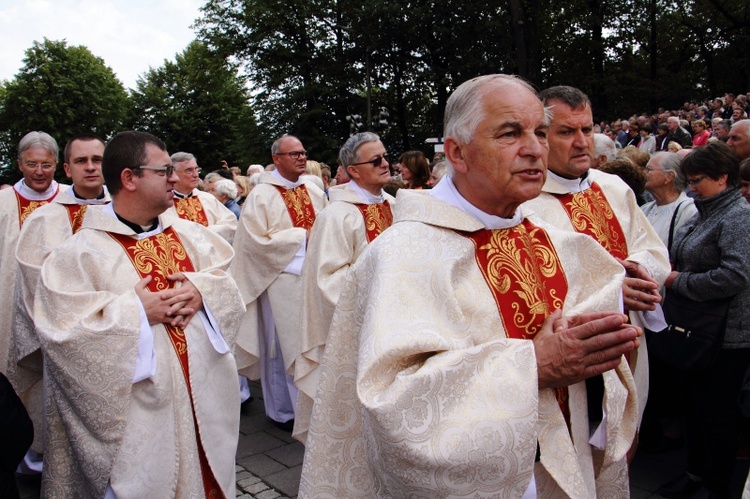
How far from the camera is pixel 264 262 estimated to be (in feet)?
19.8

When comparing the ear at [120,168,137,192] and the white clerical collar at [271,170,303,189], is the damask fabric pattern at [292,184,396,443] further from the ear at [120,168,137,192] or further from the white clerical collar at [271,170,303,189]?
the ear at [120,168,137,192]

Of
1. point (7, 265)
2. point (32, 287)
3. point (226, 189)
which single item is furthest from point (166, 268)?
point (226, 189)

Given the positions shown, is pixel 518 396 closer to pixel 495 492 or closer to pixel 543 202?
pixel 495 492

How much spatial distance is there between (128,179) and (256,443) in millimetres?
2806

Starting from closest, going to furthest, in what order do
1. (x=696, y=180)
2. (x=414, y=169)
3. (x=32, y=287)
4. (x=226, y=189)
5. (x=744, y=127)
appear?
(x=696, y=180) < (x=32, y=287) < (x=744, y=127) < (x=414, y=169) < (x=226, y=189)

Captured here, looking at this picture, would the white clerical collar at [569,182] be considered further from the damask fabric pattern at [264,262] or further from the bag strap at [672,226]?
the damask fabric pattern at [264,262]

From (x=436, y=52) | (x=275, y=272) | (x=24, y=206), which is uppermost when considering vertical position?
(x=436, y=52)

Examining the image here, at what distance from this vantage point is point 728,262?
3.80 meters

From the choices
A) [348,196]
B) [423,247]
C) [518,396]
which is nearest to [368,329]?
[423,247]

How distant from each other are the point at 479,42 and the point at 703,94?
11930 millimetres

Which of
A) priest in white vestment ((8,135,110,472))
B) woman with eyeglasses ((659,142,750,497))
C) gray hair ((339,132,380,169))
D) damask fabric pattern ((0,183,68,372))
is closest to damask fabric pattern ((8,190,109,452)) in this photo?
priest in white vestment ((8,135,110,472))

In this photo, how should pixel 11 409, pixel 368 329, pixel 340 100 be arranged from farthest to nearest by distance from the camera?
pixel 340 100, pixel 11 409, pixel 368 329

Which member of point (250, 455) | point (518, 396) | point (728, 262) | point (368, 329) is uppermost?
point (368, 329)

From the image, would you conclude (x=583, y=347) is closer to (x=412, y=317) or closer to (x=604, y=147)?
(x=412, y=317)
